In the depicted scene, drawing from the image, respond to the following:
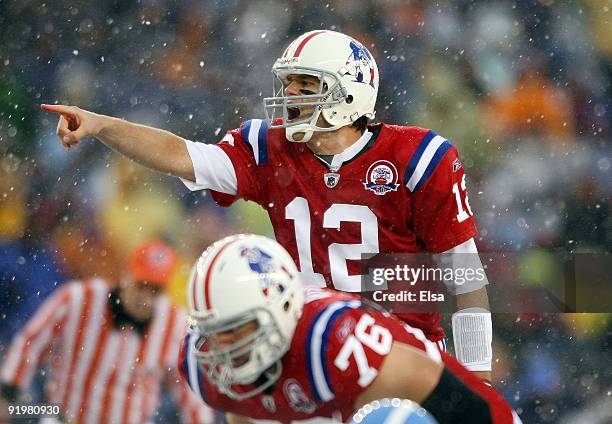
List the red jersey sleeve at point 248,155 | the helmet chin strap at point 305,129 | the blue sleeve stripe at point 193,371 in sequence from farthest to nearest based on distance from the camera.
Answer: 1. the red jersey sleeve at point 248,155
2. the helmet chin strap at point 305,129
3. the blue sleeve stripe at point 193,371

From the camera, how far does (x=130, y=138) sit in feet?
8.95

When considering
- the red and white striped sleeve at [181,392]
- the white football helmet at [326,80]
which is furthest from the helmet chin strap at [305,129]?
the red and white striped sleeve at [181,392]

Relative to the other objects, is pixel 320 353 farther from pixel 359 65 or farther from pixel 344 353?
pixel 359 65

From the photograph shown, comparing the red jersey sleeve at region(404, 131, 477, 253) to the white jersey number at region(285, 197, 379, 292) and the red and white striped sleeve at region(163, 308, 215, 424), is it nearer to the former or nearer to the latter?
the white jersey number at region(285, 197, 379, 292)

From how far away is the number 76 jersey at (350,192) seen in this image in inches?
109

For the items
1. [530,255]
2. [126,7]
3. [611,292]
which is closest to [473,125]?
[530,255]

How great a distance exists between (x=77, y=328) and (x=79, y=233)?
0.44 m

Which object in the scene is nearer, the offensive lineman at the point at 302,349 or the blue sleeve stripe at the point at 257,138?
the offensive lineman at the point at 302,349

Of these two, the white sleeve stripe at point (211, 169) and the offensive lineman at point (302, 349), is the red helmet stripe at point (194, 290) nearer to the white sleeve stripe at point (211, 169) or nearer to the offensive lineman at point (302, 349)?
the offensive lineman at point (302, 349)

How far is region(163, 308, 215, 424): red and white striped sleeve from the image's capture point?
415 centimetres

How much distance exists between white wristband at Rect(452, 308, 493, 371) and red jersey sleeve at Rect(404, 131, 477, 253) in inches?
7.6

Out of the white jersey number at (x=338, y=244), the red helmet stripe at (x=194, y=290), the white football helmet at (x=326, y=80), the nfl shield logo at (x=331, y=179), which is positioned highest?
the white football helmet at (x=326, y=80)

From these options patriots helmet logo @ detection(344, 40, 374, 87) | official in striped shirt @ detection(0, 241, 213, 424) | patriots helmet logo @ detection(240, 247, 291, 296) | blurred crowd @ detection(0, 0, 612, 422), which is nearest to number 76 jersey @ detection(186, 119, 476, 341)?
patriots helmet logo @ detection(344, 40, 374, 87)

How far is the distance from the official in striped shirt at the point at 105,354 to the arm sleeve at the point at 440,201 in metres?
1.67
